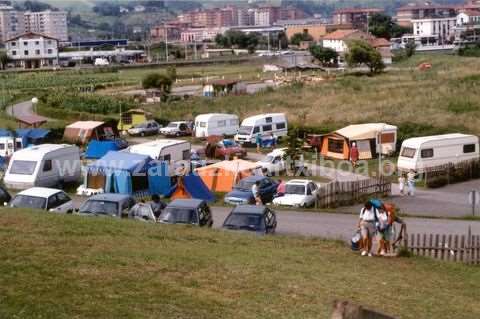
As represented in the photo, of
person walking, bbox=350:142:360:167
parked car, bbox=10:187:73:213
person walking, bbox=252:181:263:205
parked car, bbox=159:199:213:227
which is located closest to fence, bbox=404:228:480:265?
parked car, bbox=159:199:213:227

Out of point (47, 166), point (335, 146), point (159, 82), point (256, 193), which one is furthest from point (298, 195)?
point (159, 82)

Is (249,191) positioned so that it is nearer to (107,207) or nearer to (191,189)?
(191,189)

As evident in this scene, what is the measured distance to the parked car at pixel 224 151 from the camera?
120ft

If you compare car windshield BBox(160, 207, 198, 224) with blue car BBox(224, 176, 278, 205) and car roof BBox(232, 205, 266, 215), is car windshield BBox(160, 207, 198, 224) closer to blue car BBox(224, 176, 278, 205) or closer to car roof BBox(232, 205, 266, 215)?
car roof BBox(232, 205, 266, 215)

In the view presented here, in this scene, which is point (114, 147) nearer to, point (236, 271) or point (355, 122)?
point (355, 122)

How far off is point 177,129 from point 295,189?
2167cm

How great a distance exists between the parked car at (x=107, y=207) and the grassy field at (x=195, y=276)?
2543 millimetres

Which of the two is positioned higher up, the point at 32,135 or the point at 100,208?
the point at 32,135

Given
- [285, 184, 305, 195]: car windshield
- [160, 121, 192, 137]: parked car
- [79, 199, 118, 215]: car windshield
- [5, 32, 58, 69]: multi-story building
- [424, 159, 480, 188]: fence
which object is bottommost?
[424, 159, 480, 188]: fence

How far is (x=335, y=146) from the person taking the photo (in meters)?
36.4

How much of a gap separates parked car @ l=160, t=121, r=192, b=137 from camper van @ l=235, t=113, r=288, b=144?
15.6ft

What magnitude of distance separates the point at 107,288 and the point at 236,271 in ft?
8.31

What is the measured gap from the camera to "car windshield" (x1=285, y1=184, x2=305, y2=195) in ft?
80.4

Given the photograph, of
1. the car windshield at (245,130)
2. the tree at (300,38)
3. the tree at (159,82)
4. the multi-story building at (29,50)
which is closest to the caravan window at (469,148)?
the car windshield at (245,130)
